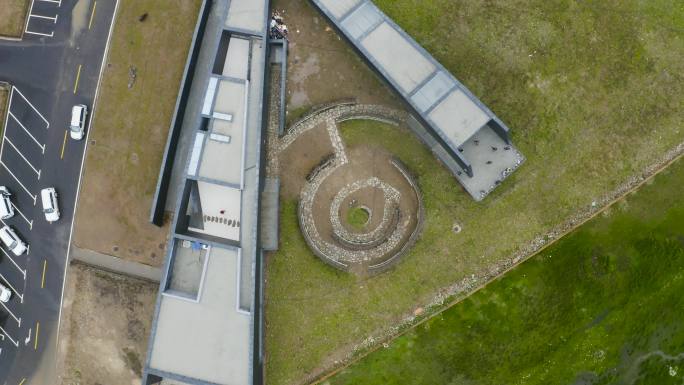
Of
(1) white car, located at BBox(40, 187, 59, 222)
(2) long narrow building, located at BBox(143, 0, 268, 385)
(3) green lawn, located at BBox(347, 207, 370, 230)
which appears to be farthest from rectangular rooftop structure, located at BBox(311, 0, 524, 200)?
(1) white car, located at BBox(40, 187, 59, 222)

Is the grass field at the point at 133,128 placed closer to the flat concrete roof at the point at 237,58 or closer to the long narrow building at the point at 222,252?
the long narrow building at the point at 222,252

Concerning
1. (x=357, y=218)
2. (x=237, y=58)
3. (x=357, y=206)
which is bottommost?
(x=357, y=218)

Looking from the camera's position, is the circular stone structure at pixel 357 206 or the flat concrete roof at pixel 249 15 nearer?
the flat concrete roof at pixel 249 15

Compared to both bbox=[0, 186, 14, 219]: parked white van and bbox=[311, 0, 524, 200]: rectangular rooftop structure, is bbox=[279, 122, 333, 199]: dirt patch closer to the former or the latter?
bbox=[311, 0, 524, 200]: rectangular rooftop structure

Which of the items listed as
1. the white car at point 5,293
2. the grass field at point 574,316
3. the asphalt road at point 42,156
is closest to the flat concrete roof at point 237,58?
the asphalt road at point 42,156

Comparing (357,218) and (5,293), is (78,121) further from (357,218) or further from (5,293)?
(357,218)

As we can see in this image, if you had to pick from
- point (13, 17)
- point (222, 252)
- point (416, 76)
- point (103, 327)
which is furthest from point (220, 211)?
point (13, 17)
